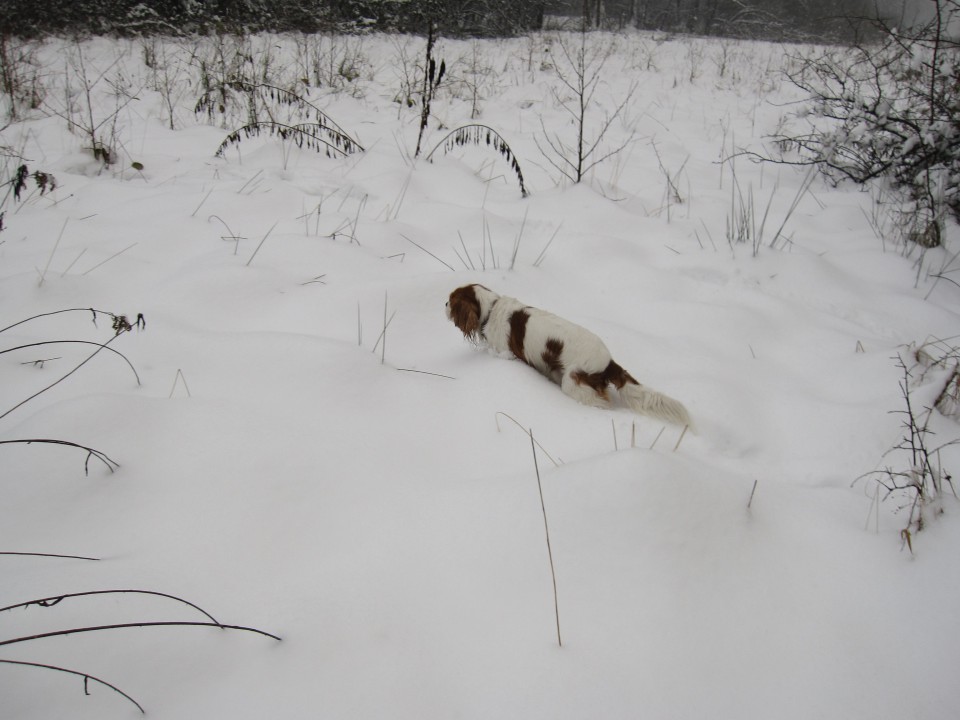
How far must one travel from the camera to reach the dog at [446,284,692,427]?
1.80m

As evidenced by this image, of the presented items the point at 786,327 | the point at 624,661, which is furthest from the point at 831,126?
the point at 624,661

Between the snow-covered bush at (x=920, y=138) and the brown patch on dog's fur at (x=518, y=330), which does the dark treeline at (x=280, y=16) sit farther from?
the brown patch on dog's fur at (x=518, y=330)

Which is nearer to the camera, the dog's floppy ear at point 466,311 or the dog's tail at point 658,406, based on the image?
the dog's tail at point 658,406

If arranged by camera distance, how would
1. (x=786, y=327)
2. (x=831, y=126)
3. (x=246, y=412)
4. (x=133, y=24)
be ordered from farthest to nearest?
(x=133, y=24)
(x=831, y=126)
(x=786, y=327)
(x=246, y=412)

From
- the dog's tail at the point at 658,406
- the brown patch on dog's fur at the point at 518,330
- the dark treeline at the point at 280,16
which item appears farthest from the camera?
the dark treeline at the point at 280,16

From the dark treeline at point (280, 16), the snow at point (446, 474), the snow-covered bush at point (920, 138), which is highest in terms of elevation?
the dark treeline at point (280, 16)

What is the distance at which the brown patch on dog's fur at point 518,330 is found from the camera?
2008 mm

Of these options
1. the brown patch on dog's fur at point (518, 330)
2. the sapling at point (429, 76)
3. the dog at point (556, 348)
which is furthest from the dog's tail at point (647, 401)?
the sapling at point (429, 76)

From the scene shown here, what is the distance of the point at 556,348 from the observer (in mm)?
1919

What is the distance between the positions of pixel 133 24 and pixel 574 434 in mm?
11536

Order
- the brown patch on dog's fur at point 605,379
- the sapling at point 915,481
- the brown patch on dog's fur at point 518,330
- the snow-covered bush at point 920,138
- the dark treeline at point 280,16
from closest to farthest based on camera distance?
the sapling at point 915,481 → the brown patch on dog's fur at point 605,379 → the brown patch on dog's fur at point 518,330 → the snow-covered bush at point 920,138 → the dark treeline at point 280,16

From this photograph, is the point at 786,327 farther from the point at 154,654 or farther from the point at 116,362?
the point at 116,362

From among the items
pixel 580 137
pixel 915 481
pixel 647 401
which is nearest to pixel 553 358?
pixel 647 401

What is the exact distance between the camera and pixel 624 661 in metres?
0.98
